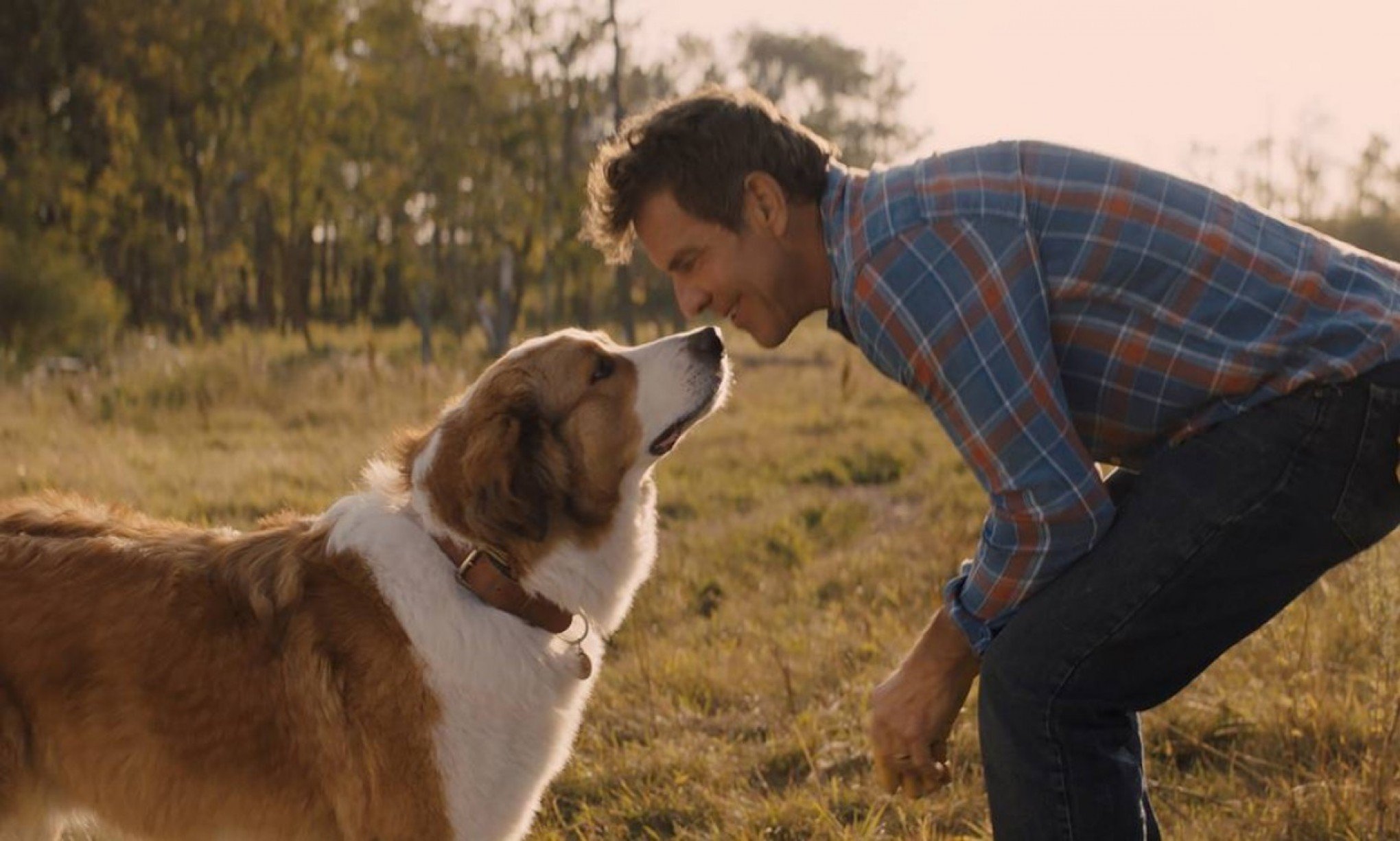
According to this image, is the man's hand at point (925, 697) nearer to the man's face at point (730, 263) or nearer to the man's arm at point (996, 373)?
the man's arm at point (996, 373)

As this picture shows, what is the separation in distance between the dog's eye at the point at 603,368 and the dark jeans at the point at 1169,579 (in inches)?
57.0

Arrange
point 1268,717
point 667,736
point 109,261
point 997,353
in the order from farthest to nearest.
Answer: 1. point 109,261
2. point 667,736
3. point 1268,717
4. point 997,353

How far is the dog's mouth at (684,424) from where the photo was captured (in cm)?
363

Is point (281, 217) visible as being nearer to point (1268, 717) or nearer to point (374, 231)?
point (374, 231)

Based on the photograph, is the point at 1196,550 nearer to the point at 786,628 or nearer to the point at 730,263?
the point at 730,263

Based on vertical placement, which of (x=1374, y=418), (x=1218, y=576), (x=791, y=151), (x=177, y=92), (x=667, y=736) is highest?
(x=177, y=92)

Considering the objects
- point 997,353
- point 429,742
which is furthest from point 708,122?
point 429,742

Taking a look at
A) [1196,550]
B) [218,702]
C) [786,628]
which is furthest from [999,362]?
[786,628]

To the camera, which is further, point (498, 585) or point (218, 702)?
point (498, 585)

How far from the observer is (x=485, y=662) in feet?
10.5

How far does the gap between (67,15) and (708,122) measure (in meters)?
19.9

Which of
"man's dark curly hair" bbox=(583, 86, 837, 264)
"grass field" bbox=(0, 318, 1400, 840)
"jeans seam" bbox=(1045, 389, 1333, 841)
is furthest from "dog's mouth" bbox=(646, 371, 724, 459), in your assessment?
"jeans seam" bbox=(1045, 389, 1333, 841)

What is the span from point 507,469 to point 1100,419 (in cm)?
141

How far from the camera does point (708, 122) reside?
9.18 feet
